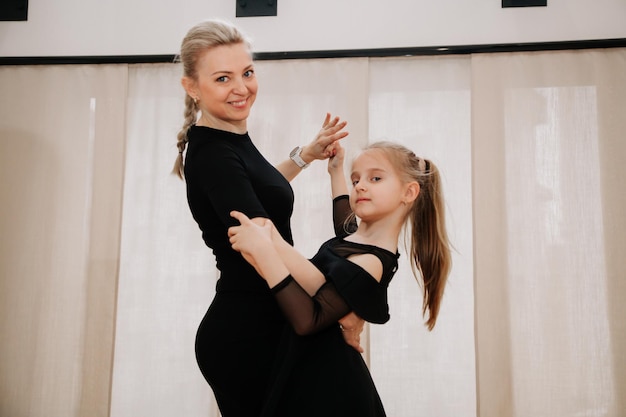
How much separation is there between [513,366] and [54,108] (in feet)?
10.2

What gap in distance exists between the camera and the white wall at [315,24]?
11.0 feet

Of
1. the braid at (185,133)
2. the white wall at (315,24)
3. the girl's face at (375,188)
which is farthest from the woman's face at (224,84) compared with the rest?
the white wall at (315,24)

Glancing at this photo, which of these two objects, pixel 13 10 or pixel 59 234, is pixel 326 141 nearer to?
pixel 59 234

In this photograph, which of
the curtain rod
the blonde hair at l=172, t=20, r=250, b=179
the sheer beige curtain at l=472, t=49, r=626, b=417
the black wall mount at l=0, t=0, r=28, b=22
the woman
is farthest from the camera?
the black wall mount at l=0, t=0, r=28, b=22

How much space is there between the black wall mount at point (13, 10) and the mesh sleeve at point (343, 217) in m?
2.94

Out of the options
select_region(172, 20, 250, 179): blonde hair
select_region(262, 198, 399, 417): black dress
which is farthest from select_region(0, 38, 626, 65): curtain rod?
select_region(262, 198, 399, 417): black dress

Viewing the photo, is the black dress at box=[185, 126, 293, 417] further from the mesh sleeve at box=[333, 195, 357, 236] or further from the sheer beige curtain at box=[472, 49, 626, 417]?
the sheer beige curtain at box=[472, 49, 626, 417]

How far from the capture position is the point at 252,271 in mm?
1476

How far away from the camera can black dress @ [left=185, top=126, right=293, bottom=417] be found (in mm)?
1389

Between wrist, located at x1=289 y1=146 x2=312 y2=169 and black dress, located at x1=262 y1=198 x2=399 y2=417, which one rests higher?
wrist, located at x1=289 y1=146 x2=312 y2=169

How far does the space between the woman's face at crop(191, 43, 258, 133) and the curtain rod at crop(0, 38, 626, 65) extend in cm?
190

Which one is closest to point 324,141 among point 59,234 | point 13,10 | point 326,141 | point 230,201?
point 326,141

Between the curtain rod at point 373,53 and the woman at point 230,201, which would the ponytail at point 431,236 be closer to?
the woman at point 230,201

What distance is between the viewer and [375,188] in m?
1.53
